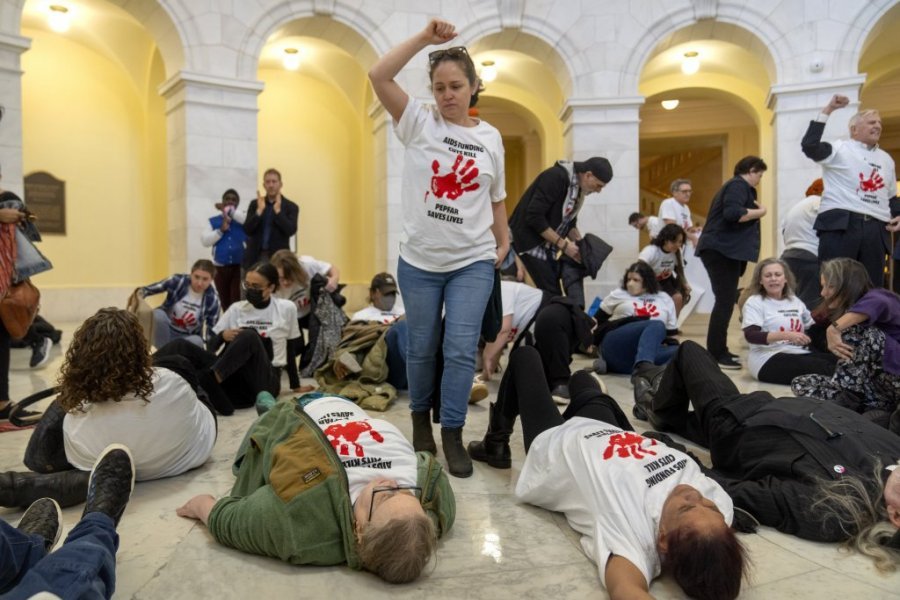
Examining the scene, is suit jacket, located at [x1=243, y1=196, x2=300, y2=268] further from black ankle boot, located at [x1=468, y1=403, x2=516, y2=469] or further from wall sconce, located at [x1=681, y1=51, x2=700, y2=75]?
wall sconce, located at [x1=681, y1=51, x2=700, y2=75]

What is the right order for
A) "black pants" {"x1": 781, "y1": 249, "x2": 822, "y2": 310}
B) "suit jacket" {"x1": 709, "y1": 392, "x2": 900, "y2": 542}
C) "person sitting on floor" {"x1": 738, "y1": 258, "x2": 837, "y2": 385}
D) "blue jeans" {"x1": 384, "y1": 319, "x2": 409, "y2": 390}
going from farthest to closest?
"black pants" {"x1": 781, "y1": 249, "x2": 822, "y2": 310} < "person sitting on floor" {"x1": 738, "y1": 258, "x2": 837, "y2": 385} < "blue jeans" {"x1": 384, "y1": 319, "x2": 409, "y2": 390} < "suit jacket" {"x1": 709, "y1": 392, "x2": 900, "y2": 542}

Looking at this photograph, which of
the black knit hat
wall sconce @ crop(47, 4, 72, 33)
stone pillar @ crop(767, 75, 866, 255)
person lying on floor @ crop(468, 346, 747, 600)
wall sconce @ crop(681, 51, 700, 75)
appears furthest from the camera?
wall sconce @ crop(681, 51, 700, 75)

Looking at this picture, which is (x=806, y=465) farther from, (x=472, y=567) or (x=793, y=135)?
(x=793, y=135)

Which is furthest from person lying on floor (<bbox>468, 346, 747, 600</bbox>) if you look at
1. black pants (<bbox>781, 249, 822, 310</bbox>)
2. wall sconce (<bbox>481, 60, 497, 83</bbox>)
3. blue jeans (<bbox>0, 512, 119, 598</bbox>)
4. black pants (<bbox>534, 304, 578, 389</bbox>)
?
wall sconce (<bbox>481, 60, 497, 83</bbox>)

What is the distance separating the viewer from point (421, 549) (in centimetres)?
198

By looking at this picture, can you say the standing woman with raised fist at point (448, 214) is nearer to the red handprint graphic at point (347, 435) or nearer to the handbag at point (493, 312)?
the handbag at point (493, 312)

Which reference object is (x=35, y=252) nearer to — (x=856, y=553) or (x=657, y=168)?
(x=856, y=553)

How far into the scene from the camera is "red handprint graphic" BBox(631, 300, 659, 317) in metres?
5.92

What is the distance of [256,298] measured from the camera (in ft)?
16.4

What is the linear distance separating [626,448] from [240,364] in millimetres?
2855

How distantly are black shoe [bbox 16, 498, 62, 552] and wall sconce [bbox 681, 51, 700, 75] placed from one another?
12.6 m

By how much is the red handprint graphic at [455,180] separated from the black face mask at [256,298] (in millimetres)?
2430

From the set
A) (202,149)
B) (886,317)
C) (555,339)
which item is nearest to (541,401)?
(555,339)

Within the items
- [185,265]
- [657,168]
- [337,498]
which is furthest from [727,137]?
[337,498]
